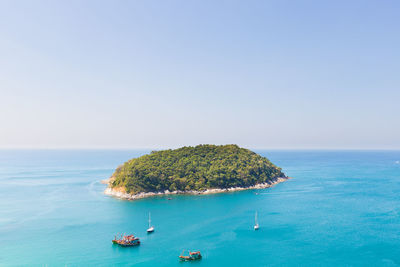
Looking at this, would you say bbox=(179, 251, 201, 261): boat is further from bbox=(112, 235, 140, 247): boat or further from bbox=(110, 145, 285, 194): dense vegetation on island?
bbox=(110, 145, 285, 194): dense vegetation on island

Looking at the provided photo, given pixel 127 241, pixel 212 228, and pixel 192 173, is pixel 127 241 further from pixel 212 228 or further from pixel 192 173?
pixel 192 173

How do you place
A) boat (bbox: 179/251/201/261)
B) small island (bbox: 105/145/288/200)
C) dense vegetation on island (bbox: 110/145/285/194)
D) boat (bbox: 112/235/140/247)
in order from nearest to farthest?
boat (bbox: 179/251/201/261) < boat (bbox: 112/235/140/247) < small island (bbox: 105/145/288/200) < dense vegetation on island (bbox: 110/145/285/194)

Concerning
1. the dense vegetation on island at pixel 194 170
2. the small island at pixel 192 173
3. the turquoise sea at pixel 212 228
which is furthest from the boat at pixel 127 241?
the dense vegetation on island at pixel 194 170

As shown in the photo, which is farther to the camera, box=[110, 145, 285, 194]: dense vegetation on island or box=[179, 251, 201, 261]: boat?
box=[110, 145, 285, 194]: dense vegetation on island

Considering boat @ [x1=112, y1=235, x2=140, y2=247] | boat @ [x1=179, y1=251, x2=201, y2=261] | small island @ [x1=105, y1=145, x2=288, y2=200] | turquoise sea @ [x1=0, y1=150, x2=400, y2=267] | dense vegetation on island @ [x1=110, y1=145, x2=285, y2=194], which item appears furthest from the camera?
dense vegetation on island @ [x1=110, y1=145, x2=285, y2=194]

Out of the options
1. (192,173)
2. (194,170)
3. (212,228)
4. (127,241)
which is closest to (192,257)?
(127,241)

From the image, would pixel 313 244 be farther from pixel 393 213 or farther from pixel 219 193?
pixel 219 193

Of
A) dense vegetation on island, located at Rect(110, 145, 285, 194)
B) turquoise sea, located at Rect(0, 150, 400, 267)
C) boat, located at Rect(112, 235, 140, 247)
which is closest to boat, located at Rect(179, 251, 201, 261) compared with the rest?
turquoise sea, located at Rect(0, 150, 400, 267)
